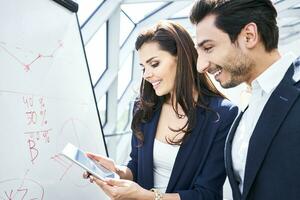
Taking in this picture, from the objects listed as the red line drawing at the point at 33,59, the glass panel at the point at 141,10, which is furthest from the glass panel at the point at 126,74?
the red line drawing at the point at 33,59

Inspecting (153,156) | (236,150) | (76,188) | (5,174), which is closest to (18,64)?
(5,174)

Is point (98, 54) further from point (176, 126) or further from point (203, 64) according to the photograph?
point (203, 64)

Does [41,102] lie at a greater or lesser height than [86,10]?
lesser

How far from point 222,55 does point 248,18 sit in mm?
150

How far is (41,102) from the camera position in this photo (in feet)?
3.93

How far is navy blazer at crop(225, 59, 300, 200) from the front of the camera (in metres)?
0.94

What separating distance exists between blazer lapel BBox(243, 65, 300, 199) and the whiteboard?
0.71m

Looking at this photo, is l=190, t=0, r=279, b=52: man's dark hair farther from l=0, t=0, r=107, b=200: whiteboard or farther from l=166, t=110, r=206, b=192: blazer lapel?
l=0, t=0, r=107, b=200: whiteboard

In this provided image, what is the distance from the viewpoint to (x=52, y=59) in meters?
1.29

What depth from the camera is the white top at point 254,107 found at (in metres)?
1.06

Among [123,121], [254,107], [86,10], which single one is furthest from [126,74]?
[254,107]

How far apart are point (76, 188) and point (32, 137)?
0.36m

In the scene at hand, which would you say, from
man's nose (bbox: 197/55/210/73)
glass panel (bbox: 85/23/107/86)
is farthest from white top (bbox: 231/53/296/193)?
glass panel (bbox: 85/23/107/86)

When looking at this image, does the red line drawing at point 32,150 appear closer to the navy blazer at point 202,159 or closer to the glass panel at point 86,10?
the navy blazer at point 202,159
